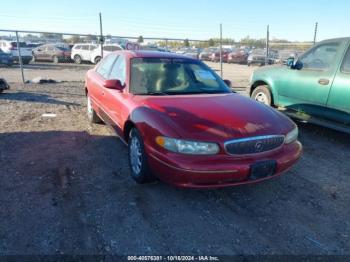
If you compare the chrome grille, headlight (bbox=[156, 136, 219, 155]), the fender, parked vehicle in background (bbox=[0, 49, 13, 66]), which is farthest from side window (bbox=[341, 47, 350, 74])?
parked vehicle in background (bbox=[0, 49, 13, 66])

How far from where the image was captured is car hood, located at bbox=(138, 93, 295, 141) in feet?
10.7

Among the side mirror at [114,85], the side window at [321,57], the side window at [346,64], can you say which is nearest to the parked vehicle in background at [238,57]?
the side window at [321,57]

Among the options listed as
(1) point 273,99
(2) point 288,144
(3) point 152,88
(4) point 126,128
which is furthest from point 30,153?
(1) point 273,99

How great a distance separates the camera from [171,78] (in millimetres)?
4543

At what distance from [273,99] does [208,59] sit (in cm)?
3020

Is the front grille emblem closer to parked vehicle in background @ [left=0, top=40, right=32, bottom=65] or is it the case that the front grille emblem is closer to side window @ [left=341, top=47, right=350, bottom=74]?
side window @ [left=341, top=47, right=350, bottom=74]

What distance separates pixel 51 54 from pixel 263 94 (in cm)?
2335

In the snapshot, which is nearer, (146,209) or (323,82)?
(146,209)

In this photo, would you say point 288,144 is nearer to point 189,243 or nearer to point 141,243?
point 189,243

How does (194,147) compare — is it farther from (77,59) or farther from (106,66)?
(77,59)

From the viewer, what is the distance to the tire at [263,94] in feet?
22.6

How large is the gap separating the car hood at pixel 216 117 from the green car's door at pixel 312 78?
7.06ft

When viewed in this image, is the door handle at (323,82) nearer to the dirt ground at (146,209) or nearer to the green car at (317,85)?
the green car at (317,85)

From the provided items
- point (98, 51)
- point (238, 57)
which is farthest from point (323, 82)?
point (238, 57)
